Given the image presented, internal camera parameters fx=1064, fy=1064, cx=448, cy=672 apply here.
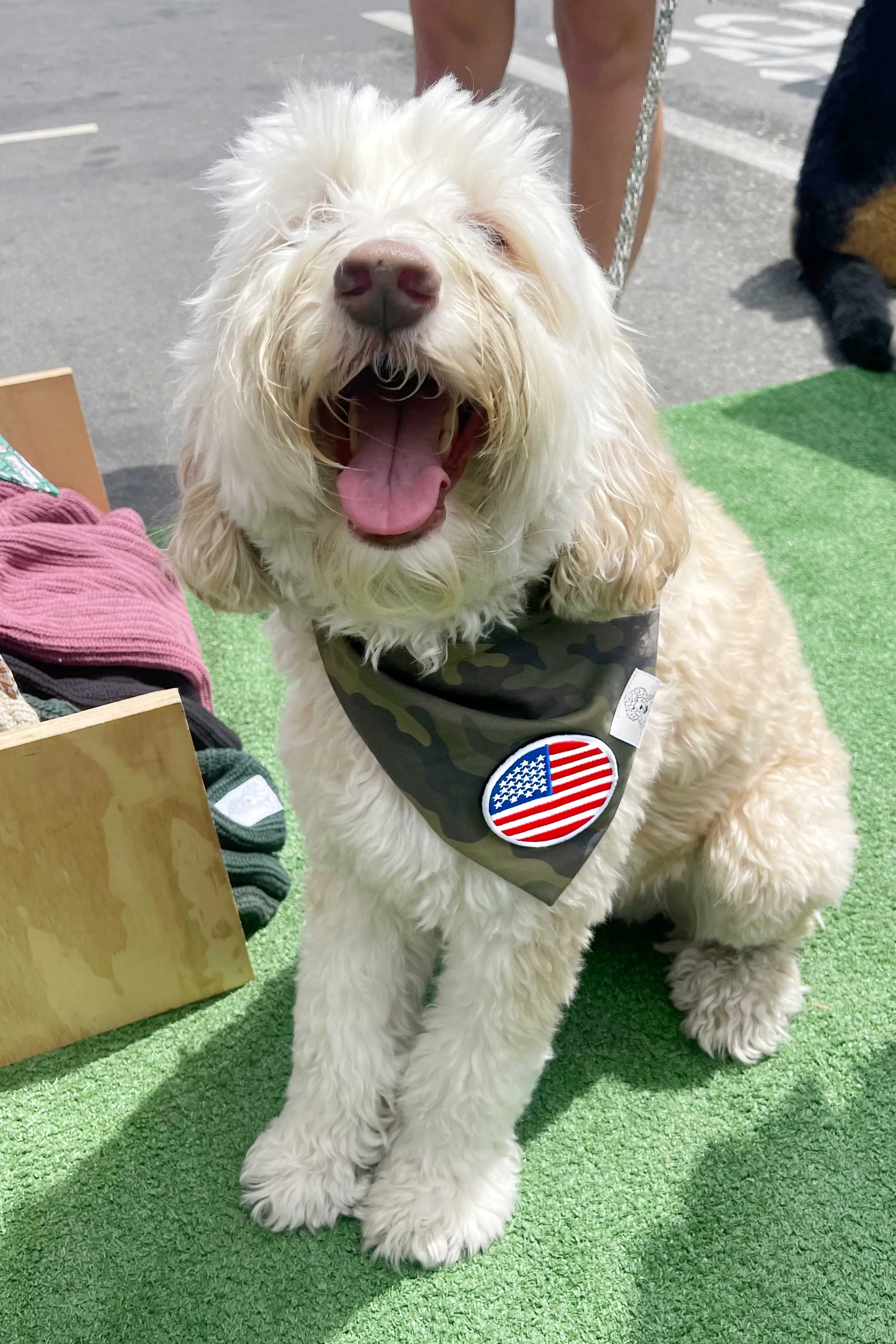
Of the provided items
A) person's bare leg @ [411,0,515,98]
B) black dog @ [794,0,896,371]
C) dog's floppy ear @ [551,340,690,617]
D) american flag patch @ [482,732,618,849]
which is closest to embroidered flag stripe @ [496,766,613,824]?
american flag patch @ [482,732,618,849]

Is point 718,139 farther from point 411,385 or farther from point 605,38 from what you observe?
point 411,385

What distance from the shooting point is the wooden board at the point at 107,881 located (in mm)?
1773

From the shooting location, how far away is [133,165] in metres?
6.48

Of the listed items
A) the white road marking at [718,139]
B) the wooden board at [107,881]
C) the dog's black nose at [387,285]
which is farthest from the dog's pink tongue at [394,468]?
the white road marking at [718,139]

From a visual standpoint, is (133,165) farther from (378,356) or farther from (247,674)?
(378,356)

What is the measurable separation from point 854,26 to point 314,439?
430cm

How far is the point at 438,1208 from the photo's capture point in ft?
5.69

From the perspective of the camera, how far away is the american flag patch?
1550 millimetres

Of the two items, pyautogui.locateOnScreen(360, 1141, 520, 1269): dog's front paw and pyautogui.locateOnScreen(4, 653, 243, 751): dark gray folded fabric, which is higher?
pyautogui.locateOnScreen(4, 653, 243, 751): dark gray folded fabric

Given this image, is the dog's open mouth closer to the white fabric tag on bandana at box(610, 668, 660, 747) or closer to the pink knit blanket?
the white fabric tag on bandana at box(610, 668, 660, 747)

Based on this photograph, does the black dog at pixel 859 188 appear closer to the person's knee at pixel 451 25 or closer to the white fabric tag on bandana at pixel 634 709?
the person's knee at pixel 451 25

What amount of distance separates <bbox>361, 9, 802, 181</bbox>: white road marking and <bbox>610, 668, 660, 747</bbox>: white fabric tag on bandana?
201 inches

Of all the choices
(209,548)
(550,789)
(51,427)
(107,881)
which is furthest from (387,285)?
(51,427)

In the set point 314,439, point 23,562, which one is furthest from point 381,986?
point 23,562
